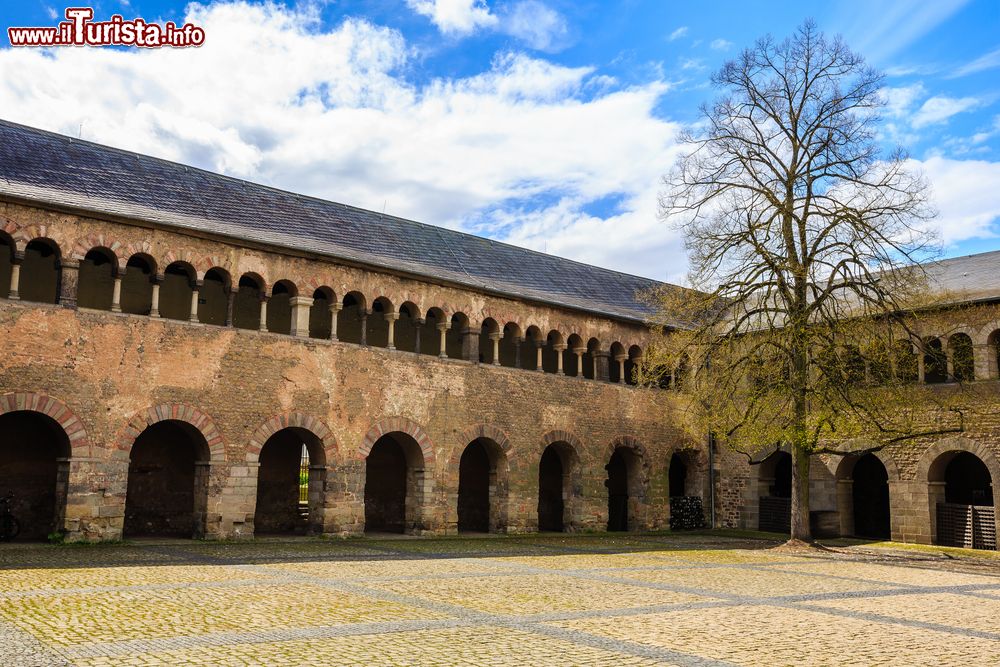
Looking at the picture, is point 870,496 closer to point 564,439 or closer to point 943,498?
point 943,498

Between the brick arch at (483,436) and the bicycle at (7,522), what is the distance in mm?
9827

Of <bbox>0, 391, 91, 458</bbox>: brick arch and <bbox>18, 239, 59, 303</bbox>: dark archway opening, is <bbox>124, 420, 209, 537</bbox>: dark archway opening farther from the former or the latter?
<bbox>18, 239, 59, 303</bbox>: dark archway opening

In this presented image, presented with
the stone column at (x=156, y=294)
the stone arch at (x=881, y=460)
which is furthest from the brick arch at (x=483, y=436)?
the stone arch at (x=881, y=460)

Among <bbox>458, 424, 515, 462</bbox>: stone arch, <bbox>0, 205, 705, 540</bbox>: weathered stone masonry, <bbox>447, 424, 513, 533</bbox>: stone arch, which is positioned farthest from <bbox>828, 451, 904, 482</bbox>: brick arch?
<bbox>447, 424, 513, 533</bbox>: stone arch

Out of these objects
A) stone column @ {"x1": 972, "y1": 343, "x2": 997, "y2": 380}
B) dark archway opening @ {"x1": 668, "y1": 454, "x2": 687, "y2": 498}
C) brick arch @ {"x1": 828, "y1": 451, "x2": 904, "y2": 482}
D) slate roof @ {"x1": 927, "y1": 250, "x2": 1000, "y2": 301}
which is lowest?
dark archway opening @ {"x1": 668, "y1": 454, "x2": 687, "y2": 498}

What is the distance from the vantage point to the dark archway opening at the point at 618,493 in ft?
94.0

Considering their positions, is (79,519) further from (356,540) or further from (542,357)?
(542,357)

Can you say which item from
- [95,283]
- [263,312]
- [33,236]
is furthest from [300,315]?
[33,236]

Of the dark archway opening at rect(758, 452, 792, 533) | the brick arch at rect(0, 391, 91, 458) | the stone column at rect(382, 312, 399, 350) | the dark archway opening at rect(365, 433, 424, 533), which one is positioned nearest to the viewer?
the brick arch at rect(0, 391, 91, 458)

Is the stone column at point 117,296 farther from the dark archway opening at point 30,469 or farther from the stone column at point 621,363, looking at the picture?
the stone column at point 621,363

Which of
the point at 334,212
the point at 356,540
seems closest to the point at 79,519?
the point at 356,540

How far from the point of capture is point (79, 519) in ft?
55.2

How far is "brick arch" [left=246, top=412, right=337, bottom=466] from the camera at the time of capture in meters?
19.2

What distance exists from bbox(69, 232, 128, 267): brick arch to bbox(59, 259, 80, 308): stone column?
0.58 feet
